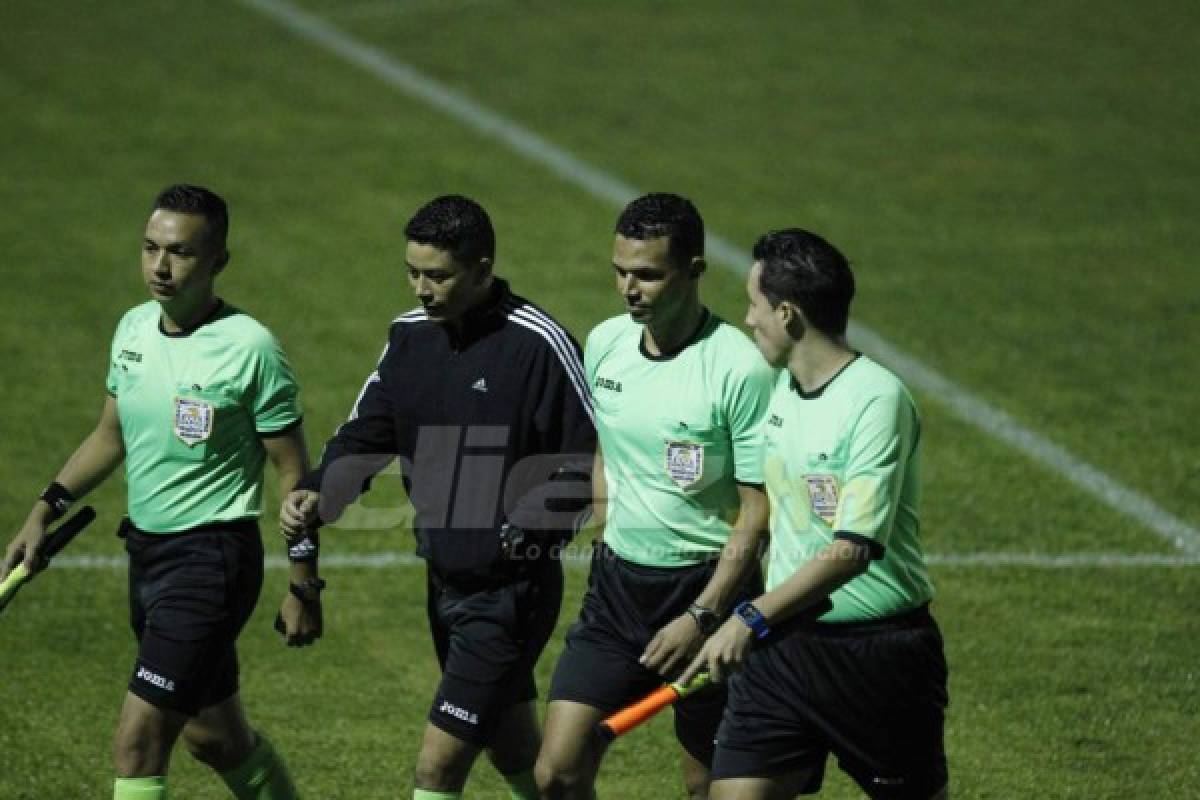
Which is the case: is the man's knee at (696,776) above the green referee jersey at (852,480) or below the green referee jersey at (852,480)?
below

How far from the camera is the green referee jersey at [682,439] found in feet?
22.3

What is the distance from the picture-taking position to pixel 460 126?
18422mm

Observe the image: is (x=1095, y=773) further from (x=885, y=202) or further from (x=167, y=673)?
(x=885, y=202)

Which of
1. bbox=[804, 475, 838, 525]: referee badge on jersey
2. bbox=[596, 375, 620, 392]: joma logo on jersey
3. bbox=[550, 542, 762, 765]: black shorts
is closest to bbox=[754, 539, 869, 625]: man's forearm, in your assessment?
bbox=[804, 475, 838, 525]: referee badge on jersey

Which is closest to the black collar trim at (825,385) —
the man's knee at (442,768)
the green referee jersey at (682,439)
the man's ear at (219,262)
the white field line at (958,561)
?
the green referee jersey at (682,439)

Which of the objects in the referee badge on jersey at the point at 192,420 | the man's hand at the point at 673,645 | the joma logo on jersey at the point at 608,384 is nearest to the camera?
the man's hand at the point at 673,645

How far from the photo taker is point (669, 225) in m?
6.78

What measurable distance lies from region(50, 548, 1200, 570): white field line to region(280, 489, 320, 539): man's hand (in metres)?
3.70

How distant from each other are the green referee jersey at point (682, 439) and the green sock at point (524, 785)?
0.88 meters

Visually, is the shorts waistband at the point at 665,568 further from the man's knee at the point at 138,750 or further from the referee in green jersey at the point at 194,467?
the man's knee at the point at 138,750

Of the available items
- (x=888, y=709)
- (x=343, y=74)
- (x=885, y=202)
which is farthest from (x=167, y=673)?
(x=343, y=74)

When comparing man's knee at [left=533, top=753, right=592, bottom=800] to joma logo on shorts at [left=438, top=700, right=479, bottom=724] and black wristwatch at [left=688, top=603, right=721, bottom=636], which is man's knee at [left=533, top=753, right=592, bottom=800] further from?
black wristwatch at [left=688, top=603, right=721, bottom=636]

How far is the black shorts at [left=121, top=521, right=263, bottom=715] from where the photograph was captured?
692 centimetres

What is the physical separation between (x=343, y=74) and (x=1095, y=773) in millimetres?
12837
